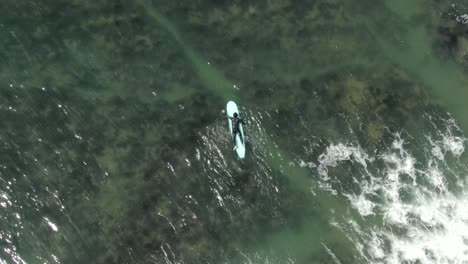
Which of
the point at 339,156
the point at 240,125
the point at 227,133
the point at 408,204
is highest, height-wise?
the point at 240,125

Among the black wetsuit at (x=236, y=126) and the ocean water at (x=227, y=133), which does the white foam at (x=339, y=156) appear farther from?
the black wetsuit at (x=236, y=126)

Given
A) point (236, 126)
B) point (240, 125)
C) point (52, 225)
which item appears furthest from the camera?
point (240, 125)

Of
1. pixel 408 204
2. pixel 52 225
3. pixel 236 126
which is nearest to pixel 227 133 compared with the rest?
pixel 236 126

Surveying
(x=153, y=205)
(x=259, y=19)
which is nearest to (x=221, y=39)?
(x=259, y=19)

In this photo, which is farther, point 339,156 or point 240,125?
point 339,156

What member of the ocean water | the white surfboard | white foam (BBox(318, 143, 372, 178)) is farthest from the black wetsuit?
white foam (BBox(318, 143, 372, 178))

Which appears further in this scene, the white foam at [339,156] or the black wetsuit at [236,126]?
the white foam at [339,156]

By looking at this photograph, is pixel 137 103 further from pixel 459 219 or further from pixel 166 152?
pixel 459 219

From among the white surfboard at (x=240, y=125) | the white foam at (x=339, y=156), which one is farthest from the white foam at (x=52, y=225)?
the white foam at (x=339, y=156)

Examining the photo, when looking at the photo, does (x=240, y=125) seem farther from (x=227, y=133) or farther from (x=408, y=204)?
(x=408, y=204)
